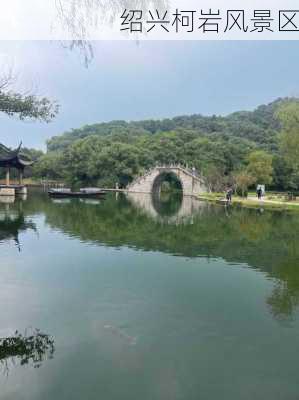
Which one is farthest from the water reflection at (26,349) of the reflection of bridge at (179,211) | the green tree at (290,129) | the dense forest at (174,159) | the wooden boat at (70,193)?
the wooden boat at (70,193)

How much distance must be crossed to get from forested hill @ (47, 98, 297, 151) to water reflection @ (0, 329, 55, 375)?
66.3 metres

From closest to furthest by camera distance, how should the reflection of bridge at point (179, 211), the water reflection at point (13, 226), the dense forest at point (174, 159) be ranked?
the water reflection at point (13, 226) < the reflection of bridge at point (179, 211) < the dense forest at point (174, 159)

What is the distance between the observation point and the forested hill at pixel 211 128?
271ft

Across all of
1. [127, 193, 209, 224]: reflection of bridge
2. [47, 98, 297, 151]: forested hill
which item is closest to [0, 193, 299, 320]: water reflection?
[127, 193, 209, 224]: reflection of bridge

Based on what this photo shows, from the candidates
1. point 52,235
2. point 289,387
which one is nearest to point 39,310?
point 289,387

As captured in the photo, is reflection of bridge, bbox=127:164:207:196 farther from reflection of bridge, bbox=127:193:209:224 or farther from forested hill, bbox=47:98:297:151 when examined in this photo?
reflection of bridge, bbox=127:193:209:224

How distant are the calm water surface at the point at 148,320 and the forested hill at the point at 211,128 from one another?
2360 inches

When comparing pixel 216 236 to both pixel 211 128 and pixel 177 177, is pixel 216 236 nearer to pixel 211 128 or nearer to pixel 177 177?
pixel 177 177

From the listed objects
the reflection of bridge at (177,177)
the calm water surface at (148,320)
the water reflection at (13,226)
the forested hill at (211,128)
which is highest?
the forested hill at (211,128)

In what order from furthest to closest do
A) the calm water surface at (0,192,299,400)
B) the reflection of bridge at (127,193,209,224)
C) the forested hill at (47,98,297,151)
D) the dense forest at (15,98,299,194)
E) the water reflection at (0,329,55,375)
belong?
the forested hill at (47,98,297,151), the dense forest at (15,98,299,194), the reflection of bridge at (127,193,209,224), the water reflection at (0,329,55,375), the calm water surface at (0,192,299,400)

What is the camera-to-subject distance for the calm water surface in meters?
5.25

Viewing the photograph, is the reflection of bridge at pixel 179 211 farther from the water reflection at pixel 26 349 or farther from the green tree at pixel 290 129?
the water reflection at pixel 26 349

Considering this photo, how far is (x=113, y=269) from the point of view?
36.9 feet

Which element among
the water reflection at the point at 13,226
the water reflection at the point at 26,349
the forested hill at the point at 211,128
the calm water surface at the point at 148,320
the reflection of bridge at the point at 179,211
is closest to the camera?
the calm water surface at the point at 148,320
